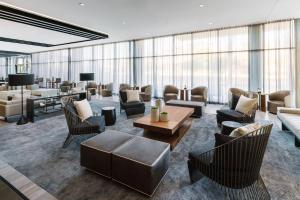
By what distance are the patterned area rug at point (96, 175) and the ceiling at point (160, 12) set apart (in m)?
3.53

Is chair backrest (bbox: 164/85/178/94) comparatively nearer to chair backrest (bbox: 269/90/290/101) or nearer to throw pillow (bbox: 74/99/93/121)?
chair backrest (bbox: 269/90/290/101)

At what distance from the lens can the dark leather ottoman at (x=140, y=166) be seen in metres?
2.12

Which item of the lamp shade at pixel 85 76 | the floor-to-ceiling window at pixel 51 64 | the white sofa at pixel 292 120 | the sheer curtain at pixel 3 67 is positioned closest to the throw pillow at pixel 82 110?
the white sofa at pixel 292 120

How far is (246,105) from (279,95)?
305 cm

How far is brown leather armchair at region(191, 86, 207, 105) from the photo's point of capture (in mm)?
7387

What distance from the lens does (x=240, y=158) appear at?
1838 millimetres

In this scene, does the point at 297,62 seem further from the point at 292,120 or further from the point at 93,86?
the point at 93,86

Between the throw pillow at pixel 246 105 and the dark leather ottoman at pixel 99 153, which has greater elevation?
the throw pillow at pixel 246 105

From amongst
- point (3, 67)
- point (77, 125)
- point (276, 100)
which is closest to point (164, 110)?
point (77, 125)

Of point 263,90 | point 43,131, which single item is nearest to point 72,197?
point 43,131

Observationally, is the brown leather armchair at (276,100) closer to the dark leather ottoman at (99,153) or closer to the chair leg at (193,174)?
the chair leg at (193,174)

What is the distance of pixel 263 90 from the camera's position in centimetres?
714

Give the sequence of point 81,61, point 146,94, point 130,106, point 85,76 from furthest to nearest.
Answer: point 81,61, point 85,76, point 146,94, point 130,106

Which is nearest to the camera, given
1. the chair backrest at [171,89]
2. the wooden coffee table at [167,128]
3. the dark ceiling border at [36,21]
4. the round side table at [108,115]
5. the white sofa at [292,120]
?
the white sofa at [292,120]
